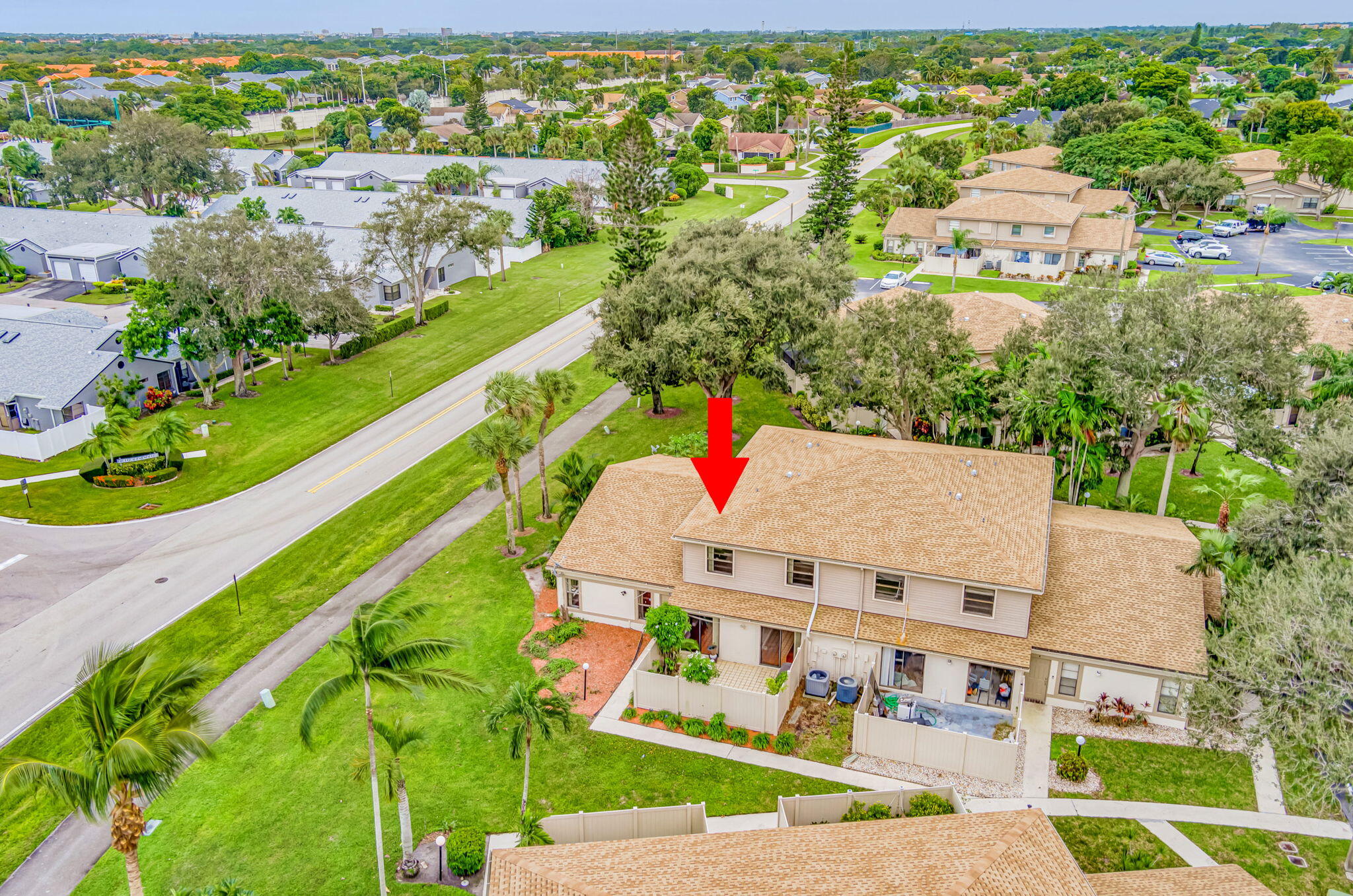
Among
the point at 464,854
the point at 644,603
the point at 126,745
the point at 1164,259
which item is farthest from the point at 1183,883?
the point at 1164,259

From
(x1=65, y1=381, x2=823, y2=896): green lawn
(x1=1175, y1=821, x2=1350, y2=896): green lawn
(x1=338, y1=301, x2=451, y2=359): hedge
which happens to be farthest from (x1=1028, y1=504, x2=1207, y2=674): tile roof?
(x1=338, y1=301, x2=451, y2=359): hedge

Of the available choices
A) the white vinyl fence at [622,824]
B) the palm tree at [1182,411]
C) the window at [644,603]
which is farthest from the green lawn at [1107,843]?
the palm tree at [1182,411]

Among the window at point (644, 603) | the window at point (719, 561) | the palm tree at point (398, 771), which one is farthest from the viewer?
the window at point (644, 603)

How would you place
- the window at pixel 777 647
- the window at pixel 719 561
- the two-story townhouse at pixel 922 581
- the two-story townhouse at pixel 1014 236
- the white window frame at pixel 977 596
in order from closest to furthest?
the two-story townhouse at pixel 922 581, the white window frame at pixel 977 596, the window at pixel 777 647, the window at pixel 719 561, the two-story townhouse at pixel 1014 236

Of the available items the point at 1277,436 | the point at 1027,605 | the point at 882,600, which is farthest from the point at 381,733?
the point at 1277,436

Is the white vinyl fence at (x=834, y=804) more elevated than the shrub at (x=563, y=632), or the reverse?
the white vinyl fence at (x=834, y=804)

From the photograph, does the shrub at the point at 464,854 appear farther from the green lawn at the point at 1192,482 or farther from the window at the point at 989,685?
the green lawn at the point at 1192,482

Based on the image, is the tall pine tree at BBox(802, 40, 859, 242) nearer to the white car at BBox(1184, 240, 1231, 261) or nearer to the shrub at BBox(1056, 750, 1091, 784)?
the white car at BBox(1184, 240, 1231, 261)

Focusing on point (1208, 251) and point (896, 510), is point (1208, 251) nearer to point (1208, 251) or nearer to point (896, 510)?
point (1208, 251)

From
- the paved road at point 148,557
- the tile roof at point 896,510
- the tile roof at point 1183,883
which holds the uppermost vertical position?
the tile roof at point 896,510
